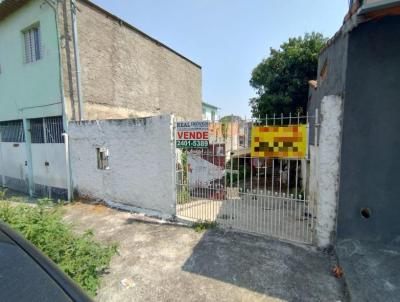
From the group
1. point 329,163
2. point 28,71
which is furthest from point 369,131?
point 28,71

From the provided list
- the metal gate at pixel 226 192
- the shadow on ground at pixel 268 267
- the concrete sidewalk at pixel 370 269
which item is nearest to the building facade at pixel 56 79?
the metal gate at pixel 226 192

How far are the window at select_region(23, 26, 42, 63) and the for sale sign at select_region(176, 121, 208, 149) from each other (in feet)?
20.1

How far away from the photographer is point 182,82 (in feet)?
43.2

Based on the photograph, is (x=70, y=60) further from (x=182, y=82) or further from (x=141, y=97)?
(x=182, y=82)

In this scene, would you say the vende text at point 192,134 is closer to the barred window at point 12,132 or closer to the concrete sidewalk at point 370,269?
the concrete sidewalk at point 370,269

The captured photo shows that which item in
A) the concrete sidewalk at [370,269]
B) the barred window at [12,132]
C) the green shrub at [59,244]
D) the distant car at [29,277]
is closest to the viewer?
the distant car at [29,277]

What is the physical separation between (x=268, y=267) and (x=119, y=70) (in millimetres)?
8359

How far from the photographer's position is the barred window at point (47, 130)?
299 inches

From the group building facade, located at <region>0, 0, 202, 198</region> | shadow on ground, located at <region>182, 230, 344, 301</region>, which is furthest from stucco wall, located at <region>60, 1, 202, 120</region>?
shadow on ground, located at <region>182, 230, 344, 301</region>

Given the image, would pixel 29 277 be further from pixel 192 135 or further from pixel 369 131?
pixel 369 131

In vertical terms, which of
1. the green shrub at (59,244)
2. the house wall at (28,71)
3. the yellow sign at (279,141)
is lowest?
the green shrub at (59,244)

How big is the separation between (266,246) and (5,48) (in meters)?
11.2

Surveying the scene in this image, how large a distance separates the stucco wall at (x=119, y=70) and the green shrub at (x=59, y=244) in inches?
188

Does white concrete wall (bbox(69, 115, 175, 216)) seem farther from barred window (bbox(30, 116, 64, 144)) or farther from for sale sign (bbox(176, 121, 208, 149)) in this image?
barred window (bbox(30, 116, 64, 144))
